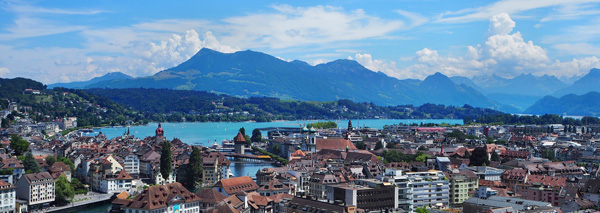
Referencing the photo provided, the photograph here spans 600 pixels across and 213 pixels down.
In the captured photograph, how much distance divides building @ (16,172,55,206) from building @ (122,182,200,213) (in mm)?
9228

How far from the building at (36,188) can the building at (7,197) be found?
176 centimetres

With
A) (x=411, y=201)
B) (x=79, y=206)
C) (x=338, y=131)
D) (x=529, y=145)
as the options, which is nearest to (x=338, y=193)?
(x=411, y=201)

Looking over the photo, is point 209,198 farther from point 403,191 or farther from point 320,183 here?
point 403,191

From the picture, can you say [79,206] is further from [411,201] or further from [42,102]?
[42,102]

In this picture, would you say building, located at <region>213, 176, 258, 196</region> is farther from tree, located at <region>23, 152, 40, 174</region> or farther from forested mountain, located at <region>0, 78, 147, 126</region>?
forested mountain, located at <region>0, 78, 147, 126</region>

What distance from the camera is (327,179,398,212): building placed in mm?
32812

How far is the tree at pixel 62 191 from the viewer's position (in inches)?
1595

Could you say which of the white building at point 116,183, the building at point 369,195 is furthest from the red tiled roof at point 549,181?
the white building at point 116,183

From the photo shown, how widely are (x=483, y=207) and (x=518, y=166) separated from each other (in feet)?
73.9

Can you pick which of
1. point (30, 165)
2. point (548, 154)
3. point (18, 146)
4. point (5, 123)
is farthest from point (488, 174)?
point (5, 123)

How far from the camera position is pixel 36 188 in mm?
39406

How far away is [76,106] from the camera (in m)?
154

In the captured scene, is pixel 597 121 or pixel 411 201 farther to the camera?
pixel 597 121

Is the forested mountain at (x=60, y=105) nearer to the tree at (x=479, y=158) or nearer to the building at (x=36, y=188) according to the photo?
the building at (x=36, y=188)
